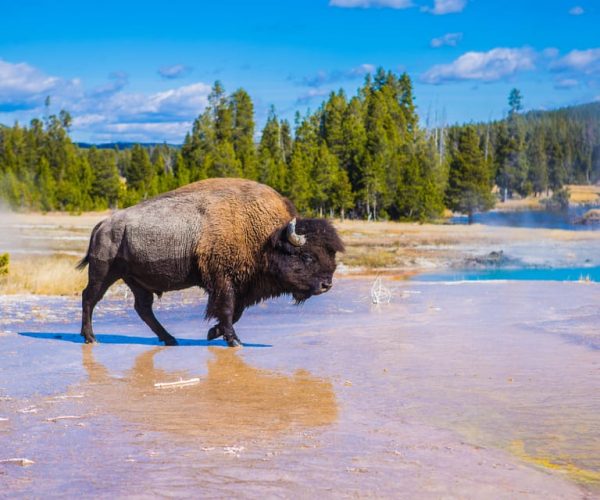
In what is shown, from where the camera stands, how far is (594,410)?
7547 mm

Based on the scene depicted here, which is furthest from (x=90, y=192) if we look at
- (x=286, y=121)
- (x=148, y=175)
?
(x=286, y=121)

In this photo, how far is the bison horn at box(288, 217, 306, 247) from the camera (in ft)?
37.3

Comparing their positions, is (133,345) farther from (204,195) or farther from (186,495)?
(186,495)

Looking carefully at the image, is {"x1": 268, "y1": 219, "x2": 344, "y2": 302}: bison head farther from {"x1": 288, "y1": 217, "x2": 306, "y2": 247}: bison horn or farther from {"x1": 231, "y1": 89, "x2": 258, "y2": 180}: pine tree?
{"x1": 231, "y1": 89, "x2": 258, "y2": 180}: pine tree

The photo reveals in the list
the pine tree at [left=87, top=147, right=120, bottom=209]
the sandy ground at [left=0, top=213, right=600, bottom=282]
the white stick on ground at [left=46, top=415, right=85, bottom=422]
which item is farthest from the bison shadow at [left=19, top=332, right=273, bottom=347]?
the pine tree at [left=87, top=147, right=120, bottom=209]

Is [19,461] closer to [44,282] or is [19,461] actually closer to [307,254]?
[307,254]

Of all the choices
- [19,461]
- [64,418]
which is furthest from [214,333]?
[19,461]

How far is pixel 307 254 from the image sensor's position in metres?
11.6

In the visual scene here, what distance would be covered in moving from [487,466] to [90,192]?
90.8 m

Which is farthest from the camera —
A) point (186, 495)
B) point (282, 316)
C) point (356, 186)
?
point (356, 186)

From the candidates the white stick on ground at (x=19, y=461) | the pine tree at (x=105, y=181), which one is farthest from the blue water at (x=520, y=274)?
the pine tree at (x=105, y=181)

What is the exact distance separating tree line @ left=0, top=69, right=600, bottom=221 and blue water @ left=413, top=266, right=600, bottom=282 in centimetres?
3971

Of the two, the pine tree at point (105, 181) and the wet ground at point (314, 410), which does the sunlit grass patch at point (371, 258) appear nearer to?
the wet ground at point (314, 410)

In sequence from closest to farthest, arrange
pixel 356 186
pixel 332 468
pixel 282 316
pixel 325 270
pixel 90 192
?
pixel 332 468, pixel 325 270, pixel 282 316, pixel 356 186, pixel 90 192
